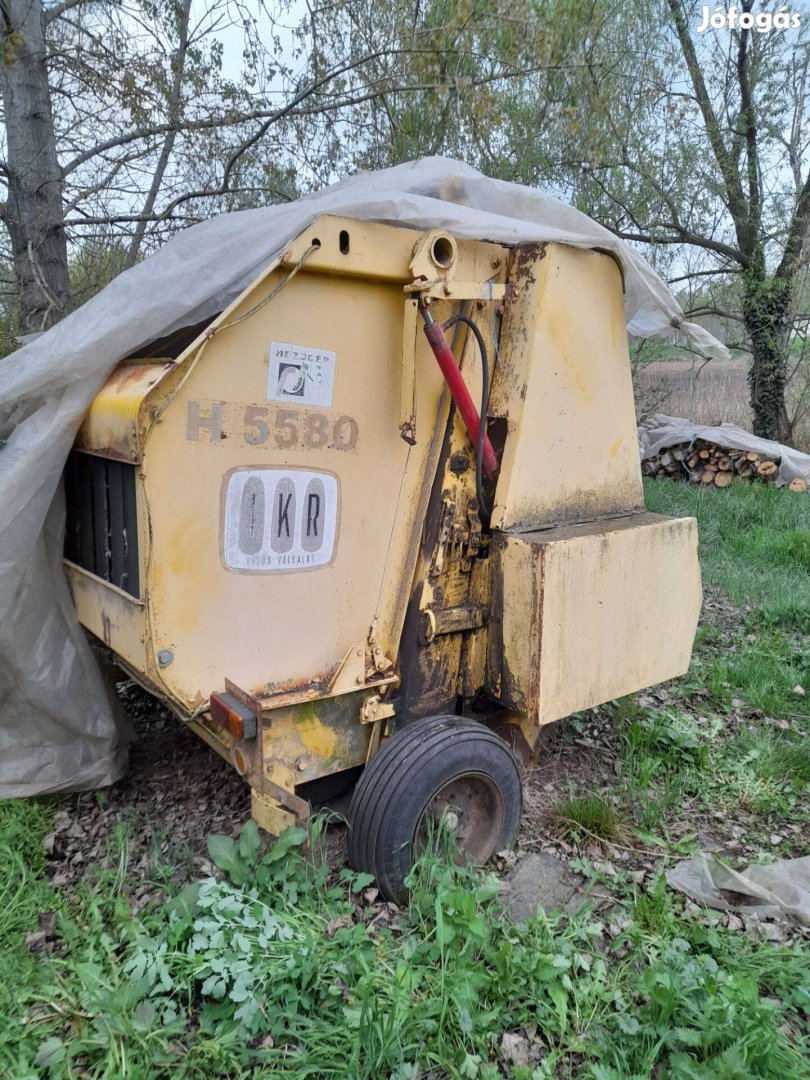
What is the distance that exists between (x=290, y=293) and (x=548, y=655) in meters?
1.36

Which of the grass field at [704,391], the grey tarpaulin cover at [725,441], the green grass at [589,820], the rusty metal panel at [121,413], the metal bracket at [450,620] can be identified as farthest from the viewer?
the grass field at [704,391]

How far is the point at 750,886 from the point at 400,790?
1.14 m

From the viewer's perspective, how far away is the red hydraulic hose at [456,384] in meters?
2.28

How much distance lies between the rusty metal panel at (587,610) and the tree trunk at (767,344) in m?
6.58

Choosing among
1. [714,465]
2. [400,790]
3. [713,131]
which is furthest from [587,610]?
[713,131]

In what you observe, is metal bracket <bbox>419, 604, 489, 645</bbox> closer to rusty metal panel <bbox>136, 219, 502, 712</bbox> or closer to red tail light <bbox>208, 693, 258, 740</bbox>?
rusty metal panel <bbox>136, 219, 502, 712</bbox>

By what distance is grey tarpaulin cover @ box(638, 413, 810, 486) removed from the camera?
26.3 ft

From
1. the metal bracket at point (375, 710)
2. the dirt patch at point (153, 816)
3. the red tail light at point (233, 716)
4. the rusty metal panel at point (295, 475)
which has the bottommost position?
the dirt patch at point (153, 816)

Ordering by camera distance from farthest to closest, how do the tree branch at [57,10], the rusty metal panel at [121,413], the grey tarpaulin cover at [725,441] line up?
the grey tarpaulin cover at [725,441] → the tree branch at [57,10] → the rusty metal panel at [121,413]

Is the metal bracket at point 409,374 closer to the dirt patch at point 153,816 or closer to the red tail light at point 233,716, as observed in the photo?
the red tail light at point 233,716

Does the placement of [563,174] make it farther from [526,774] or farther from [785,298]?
[526,774]

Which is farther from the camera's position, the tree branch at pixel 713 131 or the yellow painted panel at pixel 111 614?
the tree branch at pixel 713 131

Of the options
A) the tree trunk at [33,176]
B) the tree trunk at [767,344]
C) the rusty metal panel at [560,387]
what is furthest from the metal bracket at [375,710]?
the tree trunk at [767,344]

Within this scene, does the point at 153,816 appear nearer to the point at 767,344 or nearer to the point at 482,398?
the point at 482,398
